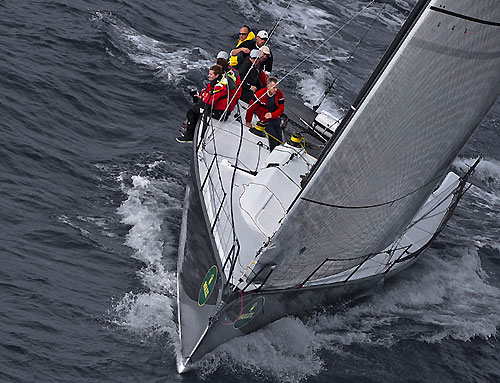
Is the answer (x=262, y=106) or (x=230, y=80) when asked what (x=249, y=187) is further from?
(x=230, y=80)

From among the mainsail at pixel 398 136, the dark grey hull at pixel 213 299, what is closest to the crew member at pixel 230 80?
the dark grey hull at pixel 213 299

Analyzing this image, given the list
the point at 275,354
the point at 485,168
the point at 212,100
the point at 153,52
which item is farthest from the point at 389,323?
the point at 153,52

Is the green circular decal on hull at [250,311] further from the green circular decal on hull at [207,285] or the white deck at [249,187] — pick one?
the green circular decal on hull at [207,285]

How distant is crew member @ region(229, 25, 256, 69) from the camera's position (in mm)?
13594

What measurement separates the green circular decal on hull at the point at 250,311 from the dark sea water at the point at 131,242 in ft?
1.61

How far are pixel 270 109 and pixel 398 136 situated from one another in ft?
11.2

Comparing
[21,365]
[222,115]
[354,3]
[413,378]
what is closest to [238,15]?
[354,3]

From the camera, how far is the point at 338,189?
29.7 feet

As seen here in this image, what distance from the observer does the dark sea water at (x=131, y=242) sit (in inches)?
392

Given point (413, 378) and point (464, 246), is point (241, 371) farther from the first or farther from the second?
point (464, 246)

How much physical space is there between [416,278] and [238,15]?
11209mm

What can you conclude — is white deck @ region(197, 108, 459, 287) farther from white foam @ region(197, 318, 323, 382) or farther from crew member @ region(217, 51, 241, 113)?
white foam @ region(197, 318, 323, 382)

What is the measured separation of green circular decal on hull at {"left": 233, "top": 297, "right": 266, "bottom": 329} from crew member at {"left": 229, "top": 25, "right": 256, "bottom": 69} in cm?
518

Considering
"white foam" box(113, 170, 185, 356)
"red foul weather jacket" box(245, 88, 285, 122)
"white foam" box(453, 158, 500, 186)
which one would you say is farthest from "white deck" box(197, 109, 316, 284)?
"white foam" box(453, 158, 500, 186)
